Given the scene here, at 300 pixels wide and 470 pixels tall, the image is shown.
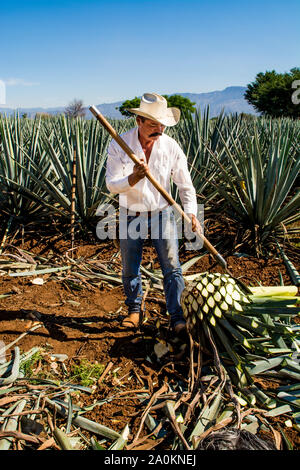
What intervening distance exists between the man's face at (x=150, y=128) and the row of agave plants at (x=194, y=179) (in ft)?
3.86

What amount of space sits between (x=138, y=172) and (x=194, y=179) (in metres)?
2.23

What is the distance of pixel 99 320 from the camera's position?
292 cm

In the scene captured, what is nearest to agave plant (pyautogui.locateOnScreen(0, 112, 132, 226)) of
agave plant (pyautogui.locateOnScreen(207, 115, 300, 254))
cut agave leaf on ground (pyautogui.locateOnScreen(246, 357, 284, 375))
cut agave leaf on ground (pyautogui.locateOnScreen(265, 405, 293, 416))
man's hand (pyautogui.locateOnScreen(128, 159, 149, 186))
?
agave plant (pyautogui.locateOnScreen(207, 115, 300, 254))

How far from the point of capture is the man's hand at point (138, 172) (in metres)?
2.32

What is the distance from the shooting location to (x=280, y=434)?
1856mm

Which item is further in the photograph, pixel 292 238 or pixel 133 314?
pixel 292 238

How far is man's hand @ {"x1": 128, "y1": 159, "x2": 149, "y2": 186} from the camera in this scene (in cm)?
232

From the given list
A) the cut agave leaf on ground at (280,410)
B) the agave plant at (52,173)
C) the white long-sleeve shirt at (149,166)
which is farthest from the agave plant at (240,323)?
the agave plant at (52,173)

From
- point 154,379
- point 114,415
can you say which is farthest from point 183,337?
point 114,415

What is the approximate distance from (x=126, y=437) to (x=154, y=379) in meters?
0.45

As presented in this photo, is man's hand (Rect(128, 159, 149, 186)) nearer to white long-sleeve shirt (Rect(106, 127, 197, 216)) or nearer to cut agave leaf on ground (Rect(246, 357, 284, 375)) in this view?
white long-sleeve shirt (Rect(106, 127, 197, 216))

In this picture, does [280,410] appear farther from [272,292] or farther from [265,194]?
[265,194]

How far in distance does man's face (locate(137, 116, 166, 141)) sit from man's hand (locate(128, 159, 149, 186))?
267mm

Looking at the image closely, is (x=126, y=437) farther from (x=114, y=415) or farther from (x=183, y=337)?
(x=183, y=337)
